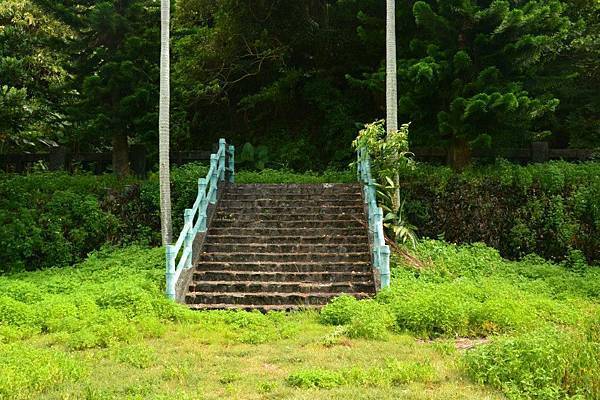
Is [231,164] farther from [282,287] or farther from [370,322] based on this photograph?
[370,322]

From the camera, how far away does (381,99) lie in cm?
1688

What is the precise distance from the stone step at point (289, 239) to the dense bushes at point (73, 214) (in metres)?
1.71

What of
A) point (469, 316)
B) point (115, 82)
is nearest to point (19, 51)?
point (115, 82)

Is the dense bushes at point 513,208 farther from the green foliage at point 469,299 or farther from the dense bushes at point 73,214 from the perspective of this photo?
the dense bushes at point 73,214

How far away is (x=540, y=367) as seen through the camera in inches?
214

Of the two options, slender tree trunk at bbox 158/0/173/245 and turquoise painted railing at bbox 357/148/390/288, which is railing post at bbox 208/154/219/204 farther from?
turquoise painted railing at bbox 357/148/390/288

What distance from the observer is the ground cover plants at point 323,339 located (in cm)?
543

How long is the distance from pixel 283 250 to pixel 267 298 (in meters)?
1.79

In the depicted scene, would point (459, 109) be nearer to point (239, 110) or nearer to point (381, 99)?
point (381, 99)

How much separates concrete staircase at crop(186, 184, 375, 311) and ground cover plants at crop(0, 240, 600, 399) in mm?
765

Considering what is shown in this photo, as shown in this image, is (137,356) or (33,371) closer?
(33,371)

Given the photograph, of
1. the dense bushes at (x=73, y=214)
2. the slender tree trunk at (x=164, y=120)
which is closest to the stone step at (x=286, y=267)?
the slender tree trunk at (x=164, y=120)

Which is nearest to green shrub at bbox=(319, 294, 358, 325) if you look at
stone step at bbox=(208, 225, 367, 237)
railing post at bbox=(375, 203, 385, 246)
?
railing post at bbox=(375, 203, 385, 246)

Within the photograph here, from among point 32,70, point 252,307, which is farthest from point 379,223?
point 32,70
